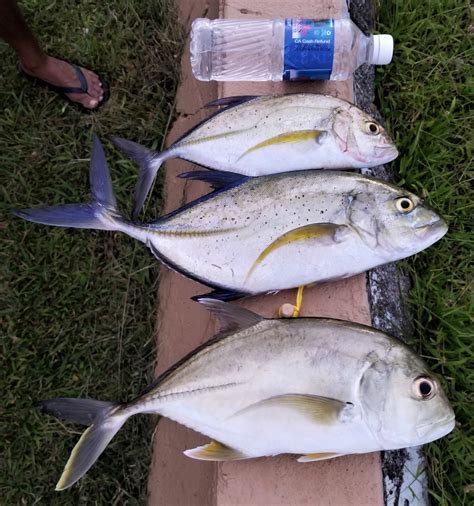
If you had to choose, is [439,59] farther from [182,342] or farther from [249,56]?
[182,342]

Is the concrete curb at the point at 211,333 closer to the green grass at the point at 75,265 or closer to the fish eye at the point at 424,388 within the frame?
the green grass at the point at 75,265

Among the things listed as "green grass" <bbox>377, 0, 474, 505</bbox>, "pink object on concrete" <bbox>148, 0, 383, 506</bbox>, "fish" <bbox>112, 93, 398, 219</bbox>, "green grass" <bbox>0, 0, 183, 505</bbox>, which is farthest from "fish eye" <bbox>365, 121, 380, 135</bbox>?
"green grass" <bbox>0, 0, 183, 505</bbox>

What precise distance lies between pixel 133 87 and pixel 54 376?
1.61 metres

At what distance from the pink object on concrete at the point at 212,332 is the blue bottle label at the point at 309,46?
0.55ft

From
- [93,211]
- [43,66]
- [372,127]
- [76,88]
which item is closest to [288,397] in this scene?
[93,211]

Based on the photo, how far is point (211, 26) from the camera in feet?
8.05

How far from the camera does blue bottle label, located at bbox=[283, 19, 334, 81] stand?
2.14 metres

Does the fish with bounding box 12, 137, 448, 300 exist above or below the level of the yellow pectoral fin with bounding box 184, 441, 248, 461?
above

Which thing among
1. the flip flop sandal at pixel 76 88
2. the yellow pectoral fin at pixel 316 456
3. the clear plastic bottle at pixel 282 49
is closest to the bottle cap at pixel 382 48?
the clear plastic bottle at pixel 282 49

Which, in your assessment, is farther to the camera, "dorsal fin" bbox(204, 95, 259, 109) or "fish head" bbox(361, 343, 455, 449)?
"dorsal fin" bbox(204, 95, 259, 109)

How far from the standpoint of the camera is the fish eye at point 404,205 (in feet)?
6.37

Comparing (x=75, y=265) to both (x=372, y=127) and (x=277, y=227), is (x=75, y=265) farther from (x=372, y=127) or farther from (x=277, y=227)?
(x=372, y=127)

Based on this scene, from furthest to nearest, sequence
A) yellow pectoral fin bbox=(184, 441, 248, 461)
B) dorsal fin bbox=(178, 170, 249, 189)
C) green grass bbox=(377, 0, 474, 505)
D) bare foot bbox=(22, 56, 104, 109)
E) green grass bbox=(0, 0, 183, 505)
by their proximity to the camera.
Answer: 1. bare foot bbox=(22, 56, 104, 109)
2. green grass bbox=(0, 0, 183, 505)
3. green grass bbox=(377, 0, 474, 505)
4. dorsal fin bbox=(178, 170, 249, 189)
5. yellow pectoral fin bbox=(184, 441, 248, 461)

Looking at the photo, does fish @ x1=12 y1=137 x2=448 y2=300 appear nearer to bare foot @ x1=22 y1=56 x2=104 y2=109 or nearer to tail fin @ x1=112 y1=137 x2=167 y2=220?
tail fin @ x1=112 y1=137 x2=167 y2=220
